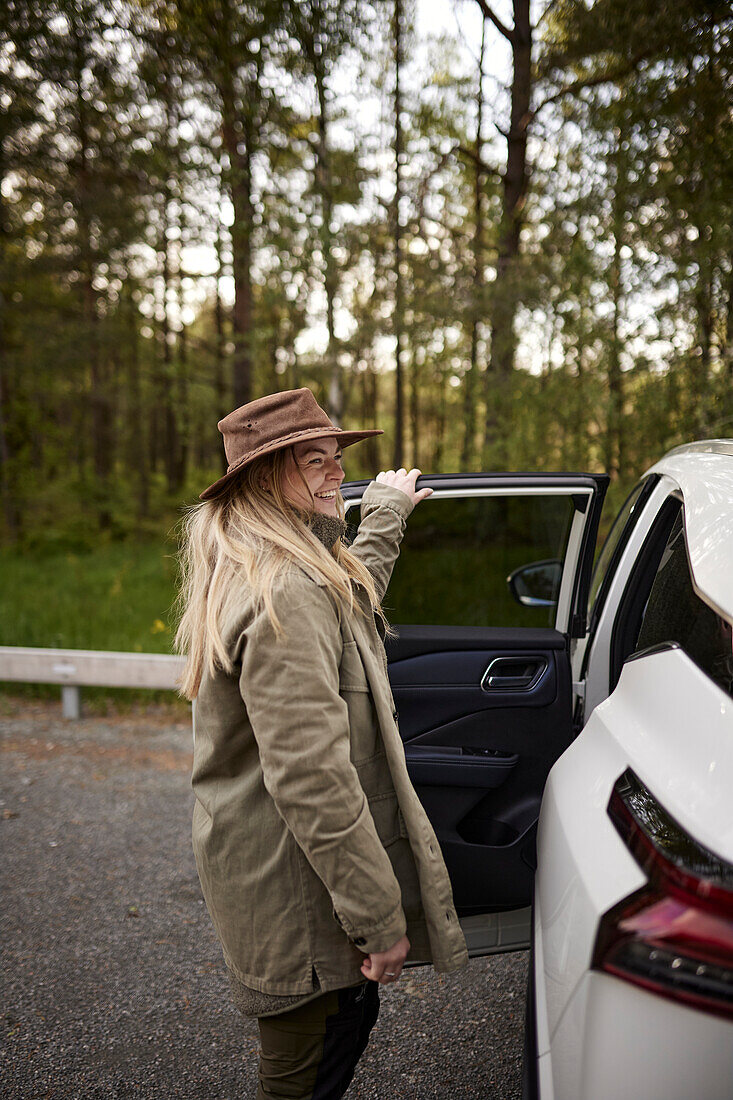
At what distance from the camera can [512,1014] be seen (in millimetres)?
2979

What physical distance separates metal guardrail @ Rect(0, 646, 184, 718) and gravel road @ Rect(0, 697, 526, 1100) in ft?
4.38

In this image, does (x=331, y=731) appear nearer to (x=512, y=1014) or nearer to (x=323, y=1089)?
(x=323, y=1089)

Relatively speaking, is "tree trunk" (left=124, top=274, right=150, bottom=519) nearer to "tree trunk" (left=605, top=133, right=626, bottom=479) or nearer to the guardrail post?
"tree trunk" (left=605, top=133, right=626, bottom=479)

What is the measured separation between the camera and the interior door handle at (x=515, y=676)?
2775 mm

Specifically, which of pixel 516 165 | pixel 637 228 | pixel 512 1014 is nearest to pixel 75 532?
pixel 516 165

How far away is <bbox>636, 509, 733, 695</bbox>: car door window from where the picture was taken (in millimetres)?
1905

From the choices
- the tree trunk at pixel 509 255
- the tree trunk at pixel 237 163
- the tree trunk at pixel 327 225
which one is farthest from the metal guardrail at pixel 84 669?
the tree trunk at pixel 237 163

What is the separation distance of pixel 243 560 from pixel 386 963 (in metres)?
0.91

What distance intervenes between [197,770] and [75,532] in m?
18.7

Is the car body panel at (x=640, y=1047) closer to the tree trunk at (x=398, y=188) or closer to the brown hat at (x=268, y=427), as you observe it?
the brown hat at (x=268, y=427)

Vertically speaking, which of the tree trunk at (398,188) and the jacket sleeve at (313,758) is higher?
the tree trunk at (398,188)

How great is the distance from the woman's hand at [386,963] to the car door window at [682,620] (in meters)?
0.90

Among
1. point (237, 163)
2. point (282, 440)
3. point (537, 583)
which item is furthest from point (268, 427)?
point (237, 163)

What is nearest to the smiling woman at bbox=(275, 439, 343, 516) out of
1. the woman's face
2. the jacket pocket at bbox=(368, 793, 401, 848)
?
the woman's face
